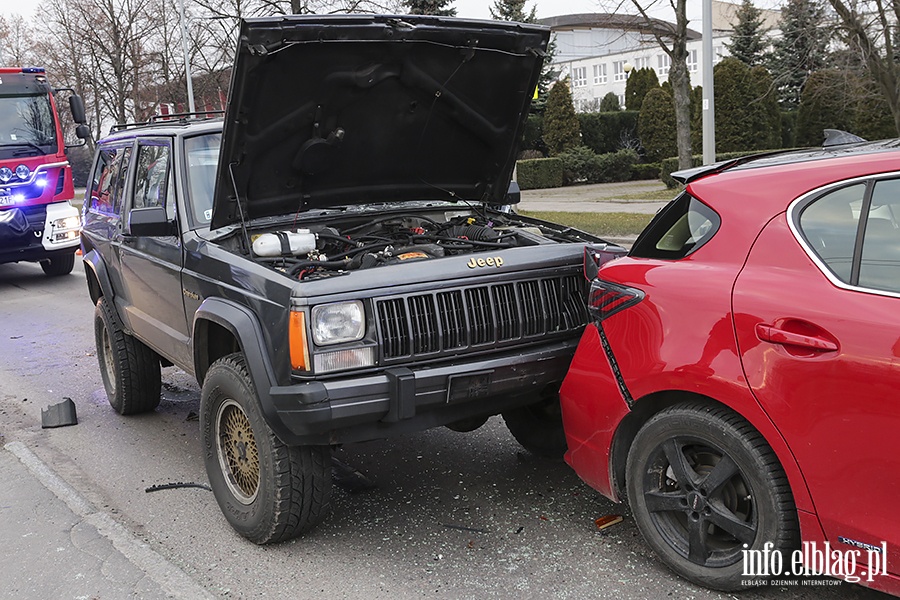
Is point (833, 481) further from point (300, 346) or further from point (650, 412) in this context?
point (300, 346)

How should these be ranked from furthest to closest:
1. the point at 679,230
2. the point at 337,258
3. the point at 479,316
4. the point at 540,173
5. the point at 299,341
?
the point at 540,173 < the point at 337,258 < the point at 479,316 < the point at 299,341 < the point at 679,230

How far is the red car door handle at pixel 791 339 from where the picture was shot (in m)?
2.84

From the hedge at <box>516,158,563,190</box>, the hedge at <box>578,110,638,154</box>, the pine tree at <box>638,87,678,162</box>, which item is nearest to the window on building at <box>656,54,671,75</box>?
the hedge at <box>578,110,638,154</box>

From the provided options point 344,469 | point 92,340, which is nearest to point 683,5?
point 92,340

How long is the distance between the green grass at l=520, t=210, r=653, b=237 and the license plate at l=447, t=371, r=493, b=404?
34.7 ft

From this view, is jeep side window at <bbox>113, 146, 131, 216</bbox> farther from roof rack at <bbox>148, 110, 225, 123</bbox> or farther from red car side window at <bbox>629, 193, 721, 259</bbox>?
red car side window at <bbox>629, 193, 721, 259</bbox>

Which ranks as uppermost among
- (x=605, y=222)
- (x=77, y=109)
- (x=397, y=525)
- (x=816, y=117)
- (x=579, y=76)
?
(x=579, y=76)

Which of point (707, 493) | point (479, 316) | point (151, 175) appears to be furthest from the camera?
point (151, 175)

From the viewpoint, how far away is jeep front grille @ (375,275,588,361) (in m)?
3.81

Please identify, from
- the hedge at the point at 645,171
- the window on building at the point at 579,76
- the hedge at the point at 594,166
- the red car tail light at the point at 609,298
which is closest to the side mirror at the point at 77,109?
the red car tail light at the point at 609,298

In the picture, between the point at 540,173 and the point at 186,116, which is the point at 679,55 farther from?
the point at 186,116

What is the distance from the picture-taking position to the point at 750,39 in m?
43.0

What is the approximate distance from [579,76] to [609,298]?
242 ft
